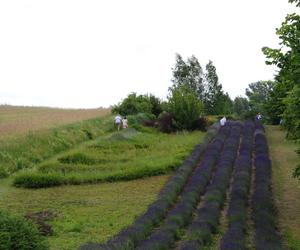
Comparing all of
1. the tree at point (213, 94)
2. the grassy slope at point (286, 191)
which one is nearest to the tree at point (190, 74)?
the tree at point (213, 94)

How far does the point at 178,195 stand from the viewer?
21.9 metres

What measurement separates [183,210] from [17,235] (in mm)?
8263

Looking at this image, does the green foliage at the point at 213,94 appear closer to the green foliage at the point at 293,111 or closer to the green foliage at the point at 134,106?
the green foliage at the point at 134,106

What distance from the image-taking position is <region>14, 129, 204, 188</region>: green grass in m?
25.8

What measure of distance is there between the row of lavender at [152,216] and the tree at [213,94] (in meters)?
41.1

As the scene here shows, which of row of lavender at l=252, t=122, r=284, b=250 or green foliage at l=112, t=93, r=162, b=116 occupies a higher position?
green foliage at l=112, t=93, r=162, b=116

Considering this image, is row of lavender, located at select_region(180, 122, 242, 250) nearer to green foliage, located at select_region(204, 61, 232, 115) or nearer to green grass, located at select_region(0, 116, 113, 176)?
green grass, located at select_region(0, 116, 113, 176)

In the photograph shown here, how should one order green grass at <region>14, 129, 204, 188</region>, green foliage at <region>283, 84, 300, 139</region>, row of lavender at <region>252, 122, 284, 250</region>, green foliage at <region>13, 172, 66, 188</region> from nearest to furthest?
1. row of lavender at <region>252, 122, 284, 250</region>
2. green foliage at <region>283, 84, 300, 139</region>
3. green foliage at <region>13, 172, 66, 188</region>
4. green grass at <region>14, 129, 204, 188</region>

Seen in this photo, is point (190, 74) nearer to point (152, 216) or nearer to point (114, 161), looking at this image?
point (114, 161)

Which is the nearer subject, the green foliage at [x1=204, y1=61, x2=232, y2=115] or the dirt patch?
Answer: the dirt patch

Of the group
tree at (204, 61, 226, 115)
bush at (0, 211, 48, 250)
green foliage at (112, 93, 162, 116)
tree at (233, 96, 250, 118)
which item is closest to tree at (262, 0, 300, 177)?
bush at (0, 211, 48, 250)

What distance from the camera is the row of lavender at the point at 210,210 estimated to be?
14381 mm

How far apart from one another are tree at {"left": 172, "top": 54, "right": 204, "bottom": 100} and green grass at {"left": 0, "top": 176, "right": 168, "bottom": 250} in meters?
46.3

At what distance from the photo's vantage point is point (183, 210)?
58.3ft
